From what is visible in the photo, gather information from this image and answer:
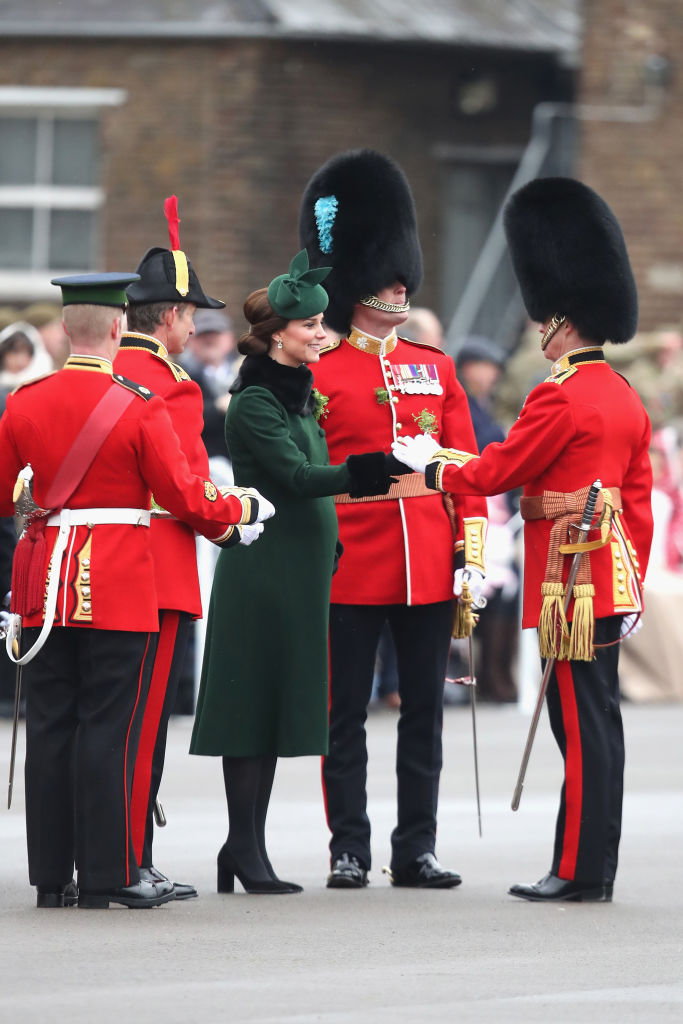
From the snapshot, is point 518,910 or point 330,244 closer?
point 518,910

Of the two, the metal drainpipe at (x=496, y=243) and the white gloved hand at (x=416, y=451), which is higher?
the metal drainpipe at (x=496, y=243)

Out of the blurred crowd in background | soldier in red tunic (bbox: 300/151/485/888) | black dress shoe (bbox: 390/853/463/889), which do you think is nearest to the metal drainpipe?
the blurred crowd in background

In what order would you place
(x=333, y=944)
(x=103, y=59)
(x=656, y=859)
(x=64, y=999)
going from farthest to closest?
(x=103, y=59) → (x=656, y=859) → (x=333, y=944) → (x=64, y=999)

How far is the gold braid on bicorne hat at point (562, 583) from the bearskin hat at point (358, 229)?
Result: 0.99 m

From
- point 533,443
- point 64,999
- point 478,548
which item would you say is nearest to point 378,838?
point 478,548

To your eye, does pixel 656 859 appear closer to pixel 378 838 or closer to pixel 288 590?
pixel 378 838

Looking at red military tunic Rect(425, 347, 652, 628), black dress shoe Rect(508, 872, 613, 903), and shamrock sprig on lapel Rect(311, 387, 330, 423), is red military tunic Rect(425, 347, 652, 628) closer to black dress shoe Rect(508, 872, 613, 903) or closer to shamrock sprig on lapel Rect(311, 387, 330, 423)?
shamrock sprig on lapel Rect(311, 387, 330, 423)

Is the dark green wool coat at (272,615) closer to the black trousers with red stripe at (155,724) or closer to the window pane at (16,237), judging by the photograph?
the black trousers with red stripe at (155,724)

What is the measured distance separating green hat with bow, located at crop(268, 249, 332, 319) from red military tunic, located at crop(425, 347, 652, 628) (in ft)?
2.12

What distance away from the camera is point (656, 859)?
821 centimetres

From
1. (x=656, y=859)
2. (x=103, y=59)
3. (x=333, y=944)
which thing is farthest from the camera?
(x=103, y=59)

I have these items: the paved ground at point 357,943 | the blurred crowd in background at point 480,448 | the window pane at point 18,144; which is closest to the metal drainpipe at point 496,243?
the window pane at point 18,144

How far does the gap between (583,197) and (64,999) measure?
10.9 ft

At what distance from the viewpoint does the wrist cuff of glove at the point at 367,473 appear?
698 cm
